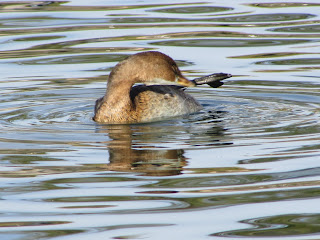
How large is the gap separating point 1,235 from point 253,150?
2.98 metres

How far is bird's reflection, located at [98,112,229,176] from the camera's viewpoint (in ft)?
22.1

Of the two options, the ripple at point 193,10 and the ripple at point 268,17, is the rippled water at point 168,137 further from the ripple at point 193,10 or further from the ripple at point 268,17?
the ripple at point 193,10

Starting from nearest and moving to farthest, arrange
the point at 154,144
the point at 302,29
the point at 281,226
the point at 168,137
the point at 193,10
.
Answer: the point at 281,226 → the point at 154,144 → the point at 168,137 → the point at 302,29 → the point at 193,10

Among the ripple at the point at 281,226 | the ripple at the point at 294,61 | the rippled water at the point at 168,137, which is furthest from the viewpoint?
the ripple at the point at 294,61

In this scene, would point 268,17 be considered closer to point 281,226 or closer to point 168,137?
point 168,137

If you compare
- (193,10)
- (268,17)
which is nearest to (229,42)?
(268,17)

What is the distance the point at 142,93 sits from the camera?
9.51 meters

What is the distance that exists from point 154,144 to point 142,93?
1.93 m

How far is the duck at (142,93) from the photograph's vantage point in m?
8.94

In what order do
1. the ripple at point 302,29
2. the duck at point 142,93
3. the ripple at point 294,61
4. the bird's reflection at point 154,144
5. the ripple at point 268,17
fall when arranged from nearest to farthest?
the bird's reflection at point 154,144
the duck at point 142,93
the ripple at point 294,61
the ripple at point 302,29
the ripple at point 268,17

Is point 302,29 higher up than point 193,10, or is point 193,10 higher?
point 193,10

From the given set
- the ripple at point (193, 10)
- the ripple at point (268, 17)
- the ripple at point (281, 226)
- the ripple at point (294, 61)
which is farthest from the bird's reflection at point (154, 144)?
the ripple at point (193, 10)

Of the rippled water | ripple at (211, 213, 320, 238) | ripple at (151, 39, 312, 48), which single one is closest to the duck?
the rippled water

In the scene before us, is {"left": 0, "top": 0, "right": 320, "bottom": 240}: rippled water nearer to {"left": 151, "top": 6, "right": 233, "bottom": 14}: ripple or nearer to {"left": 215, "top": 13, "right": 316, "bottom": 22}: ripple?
{"left": 215, "top": 13, "right": 316, "bottom": 22}: ripple
